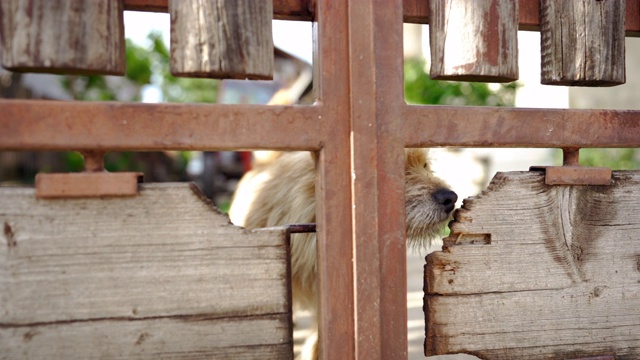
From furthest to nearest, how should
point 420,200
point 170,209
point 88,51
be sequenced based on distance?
1. point 420,200
2. point 170,209
3. point 88,51

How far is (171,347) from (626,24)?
1706mm

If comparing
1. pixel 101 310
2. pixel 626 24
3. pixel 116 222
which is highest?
pixel 626 24

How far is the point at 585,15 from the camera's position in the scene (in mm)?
1832

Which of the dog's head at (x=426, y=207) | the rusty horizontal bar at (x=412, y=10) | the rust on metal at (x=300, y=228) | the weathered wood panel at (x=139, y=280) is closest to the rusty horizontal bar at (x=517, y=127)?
the rusty horizontal bar at (x=412, y=10)

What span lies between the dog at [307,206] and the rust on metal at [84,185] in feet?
4.18

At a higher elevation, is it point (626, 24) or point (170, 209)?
point (626, 24)

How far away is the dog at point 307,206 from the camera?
9.39 feet

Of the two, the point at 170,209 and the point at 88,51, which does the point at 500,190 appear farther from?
the point at 88,51

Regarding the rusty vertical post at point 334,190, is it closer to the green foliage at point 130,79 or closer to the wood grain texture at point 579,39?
the wood grain texture at point 579,39

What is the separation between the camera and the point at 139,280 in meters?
1.59

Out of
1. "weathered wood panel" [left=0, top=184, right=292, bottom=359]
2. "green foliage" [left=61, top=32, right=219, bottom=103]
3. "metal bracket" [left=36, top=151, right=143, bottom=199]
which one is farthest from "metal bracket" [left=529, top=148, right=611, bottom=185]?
"green foliage" [left=61, top=32, right=219, bottom=103]

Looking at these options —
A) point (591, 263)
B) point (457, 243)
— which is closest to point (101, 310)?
point (457, 243)

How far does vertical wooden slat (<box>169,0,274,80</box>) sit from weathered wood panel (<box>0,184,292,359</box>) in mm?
333

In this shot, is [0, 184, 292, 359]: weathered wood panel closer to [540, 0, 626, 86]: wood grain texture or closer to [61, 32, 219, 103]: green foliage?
[540, 0, 626, 86]: wood grain texture
